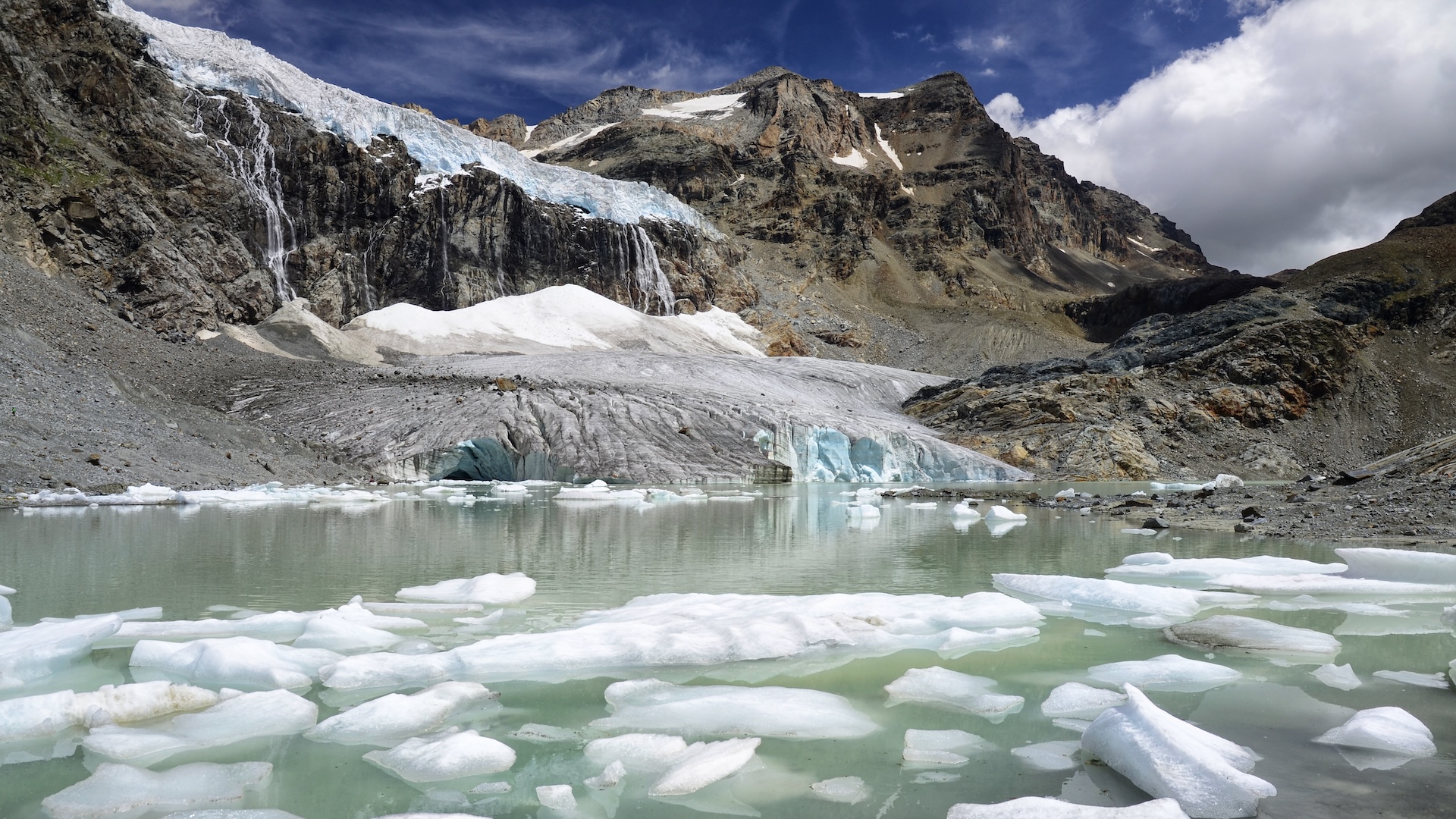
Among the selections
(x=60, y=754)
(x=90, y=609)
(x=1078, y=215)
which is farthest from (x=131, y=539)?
(x=1078, y=215)

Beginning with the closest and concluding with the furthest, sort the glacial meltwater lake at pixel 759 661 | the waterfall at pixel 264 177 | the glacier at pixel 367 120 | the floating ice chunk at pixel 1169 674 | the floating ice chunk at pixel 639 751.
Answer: the glacial meltwater lake at pixel 759 661 < the floating ice chunk at pixel 639 751 < the floating ice chunk at pixel 1169 674 < the waterfall at pixel 264 177 < the glacier at pixel 367 120

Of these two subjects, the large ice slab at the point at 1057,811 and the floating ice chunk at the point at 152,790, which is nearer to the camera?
the large ice slab at the point at 1057,811

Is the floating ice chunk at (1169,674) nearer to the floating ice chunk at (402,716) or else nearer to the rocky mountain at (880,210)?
the floating ice chunk at (402,716)

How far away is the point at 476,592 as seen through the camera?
22.3 ft

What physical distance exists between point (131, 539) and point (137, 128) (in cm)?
4253

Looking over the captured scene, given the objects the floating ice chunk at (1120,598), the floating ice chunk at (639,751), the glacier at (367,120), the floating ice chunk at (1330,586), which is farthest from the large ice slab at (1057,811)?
the glacier at (367,120)

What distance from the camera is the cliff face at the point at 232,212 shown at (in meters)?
35.7

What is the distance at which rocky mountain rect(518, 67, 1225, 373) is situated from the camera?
2852 inches

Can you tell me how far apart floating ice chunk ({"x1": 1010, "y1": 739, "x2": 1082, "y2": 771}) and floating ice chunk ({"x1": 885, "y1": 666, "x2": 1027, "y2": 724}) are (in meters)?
0.34

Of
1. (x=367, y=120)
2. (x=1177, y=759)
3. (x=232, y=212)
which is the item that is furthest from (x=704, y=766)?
(x=367, y=120)

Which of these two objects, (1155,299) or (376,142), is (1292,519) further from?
(1155,299)

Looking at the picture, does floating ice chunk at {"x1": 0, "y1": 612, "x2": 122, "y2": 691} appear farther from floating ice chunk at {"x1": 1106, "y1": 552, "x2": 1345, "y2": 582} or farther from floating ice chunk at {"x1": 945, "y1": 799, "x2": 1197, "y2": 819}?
floating ice chunk at {"x1": 1106, "y1": 552, "x2": 1345, "y2": 582}

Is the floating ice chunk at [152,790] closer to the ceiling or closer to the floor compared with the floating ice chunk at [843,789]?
closer to the floor

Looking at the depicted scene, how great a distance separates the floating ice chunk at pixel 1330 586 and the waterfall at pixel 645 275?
2199 inches
